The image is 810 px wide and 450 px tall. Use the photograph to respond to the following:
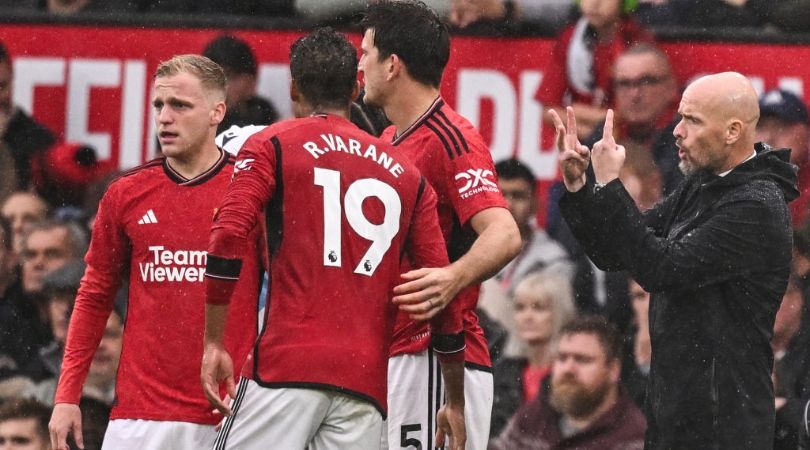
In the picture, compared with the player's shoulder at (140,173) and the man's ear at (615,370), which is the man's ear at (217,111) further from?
the man's ear at (615,370)

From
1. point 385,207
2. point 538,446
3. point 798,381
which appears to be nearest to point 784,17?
point 798,381

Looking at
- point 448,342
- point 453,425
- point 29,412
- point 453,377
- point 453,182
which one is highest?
point 453,182

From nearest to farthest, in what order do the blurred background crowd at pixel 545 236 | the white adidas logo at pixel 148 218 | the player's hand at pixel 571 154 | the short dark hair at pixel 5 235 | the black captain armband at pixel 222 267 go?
the black captain armband at pixel 222 267 < the player's hand at pixel 571 154 < the white adidas logo at pixel 148 218 < the blurred background crowd at pixel 545 236 < the short dark hair at pixel 5 235

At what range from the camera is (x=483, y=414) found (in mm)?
5684

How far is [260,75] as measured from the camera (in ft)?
27.7

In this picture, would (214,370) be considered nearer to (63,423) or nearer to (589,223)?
(63,423)

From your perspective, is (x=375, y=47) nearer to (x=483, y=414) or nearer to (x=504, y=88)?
(x=483, y=414)

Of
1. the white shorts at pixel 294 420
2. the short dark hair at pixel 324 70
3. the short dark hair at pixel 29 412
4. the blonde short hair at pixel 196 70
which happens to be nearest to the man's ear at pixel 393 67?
the short dark hair at pixel 324 70

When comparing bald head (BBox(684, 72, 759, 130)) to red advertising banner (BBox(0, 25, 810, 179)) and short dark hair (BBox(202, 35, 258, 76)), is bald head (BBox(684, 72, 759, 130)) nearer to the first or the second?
red advertising banner (BBox(0, 25, 810, 179))

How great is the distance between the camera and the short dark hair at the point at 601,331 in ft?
25.3

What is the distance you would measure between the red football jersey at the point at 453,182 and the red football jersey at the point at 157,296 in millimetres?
A: 621

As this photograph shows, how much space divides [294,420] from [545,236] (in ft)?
11.8

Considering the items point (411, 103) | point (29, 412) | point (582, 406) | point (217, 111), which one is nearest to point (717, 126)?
point (411, 103)

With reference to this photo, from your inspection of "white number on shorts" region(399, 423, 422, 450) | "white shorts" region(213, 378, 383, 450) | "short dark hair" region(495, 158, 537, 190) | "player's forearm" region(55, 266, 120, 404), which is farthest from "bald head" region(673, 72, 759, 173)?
"short dark hair" region(495, 158, 537, 190)
